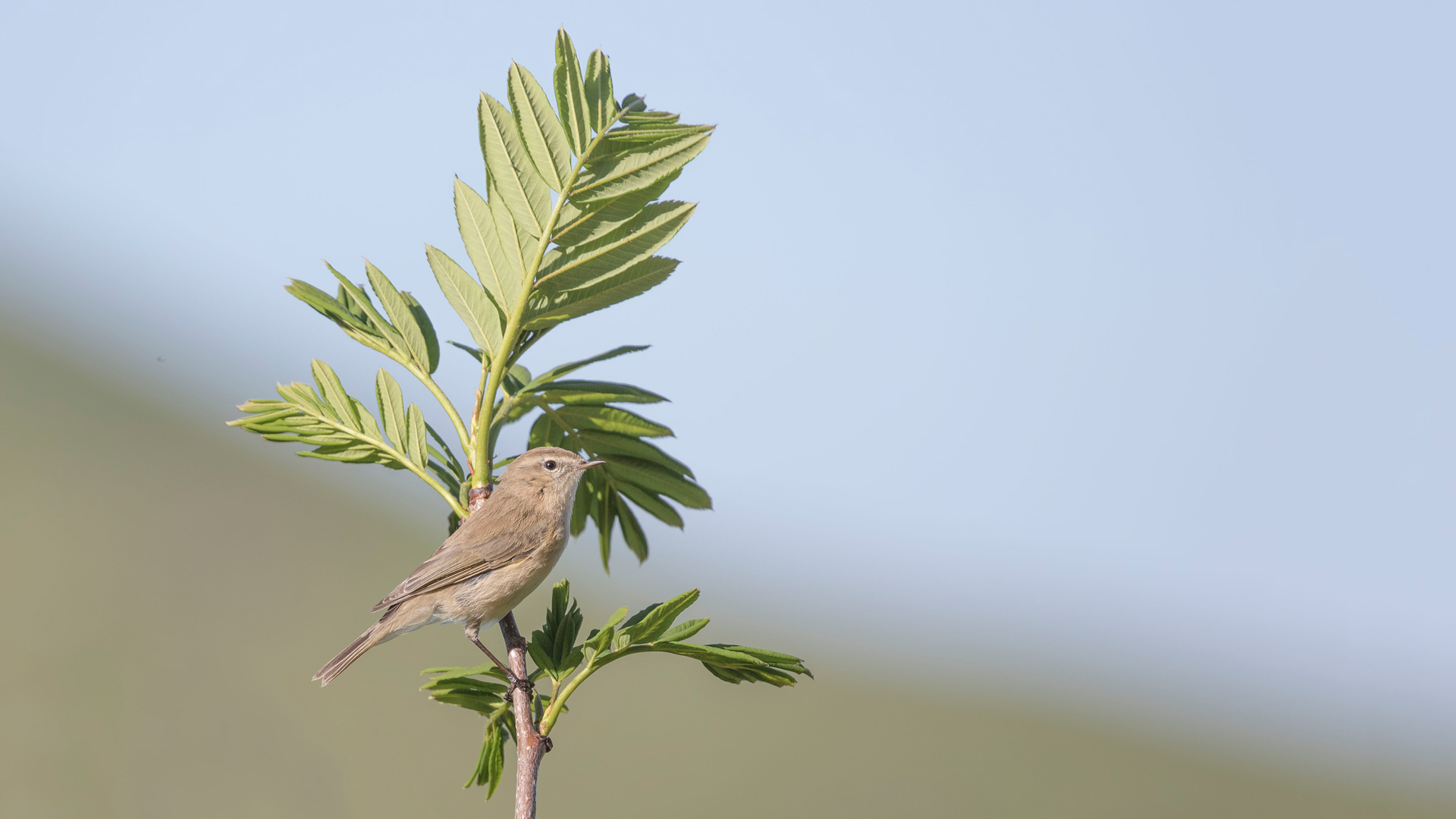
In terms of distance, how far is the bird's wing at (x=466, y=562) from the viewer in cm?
465

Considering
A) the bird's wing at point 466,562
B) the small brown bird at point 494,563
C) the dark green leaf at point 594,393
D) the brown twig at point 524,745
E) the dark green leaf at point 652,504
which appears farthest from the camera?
the bird's wing at point 466,562

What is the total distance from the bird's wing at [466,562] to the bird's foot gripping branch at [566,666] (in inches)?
73.8

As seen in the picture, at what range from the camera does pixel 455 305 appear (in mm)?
2986

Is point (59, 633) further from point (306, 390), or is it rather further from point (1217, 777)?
point (1217, 777)

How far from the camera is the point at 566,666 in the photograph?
2.58m

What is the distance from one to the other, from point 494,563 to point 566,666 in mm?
2299

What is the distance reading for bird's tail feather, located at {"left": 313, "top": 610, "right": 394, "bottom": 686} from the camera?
12.8 feet

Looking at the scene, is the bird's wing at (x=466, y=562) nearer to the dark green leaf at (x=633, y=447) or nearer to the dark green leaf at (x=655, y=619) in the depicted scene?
the dark green leaf at (x=633, y=447)

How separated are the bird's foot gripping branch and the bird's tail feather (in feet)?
4.07

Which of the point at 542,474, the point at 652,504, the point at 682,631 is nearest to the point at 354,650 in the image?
the point at 542,474

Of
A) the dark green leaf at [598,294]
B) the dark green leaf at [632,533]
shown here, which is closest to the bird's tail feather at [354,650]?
the dark green leaf at [632,533]

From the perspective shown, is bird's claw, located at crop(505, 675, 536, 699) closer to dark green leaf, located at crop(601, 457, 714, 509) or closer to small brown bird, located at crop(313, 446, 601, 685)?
dark green leaf, located at crop(601, 457, 714, 509)

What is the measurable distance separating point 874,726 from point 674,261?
338 feet

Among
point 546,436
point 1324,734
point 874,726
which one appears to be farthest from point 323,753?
point 1324,734
